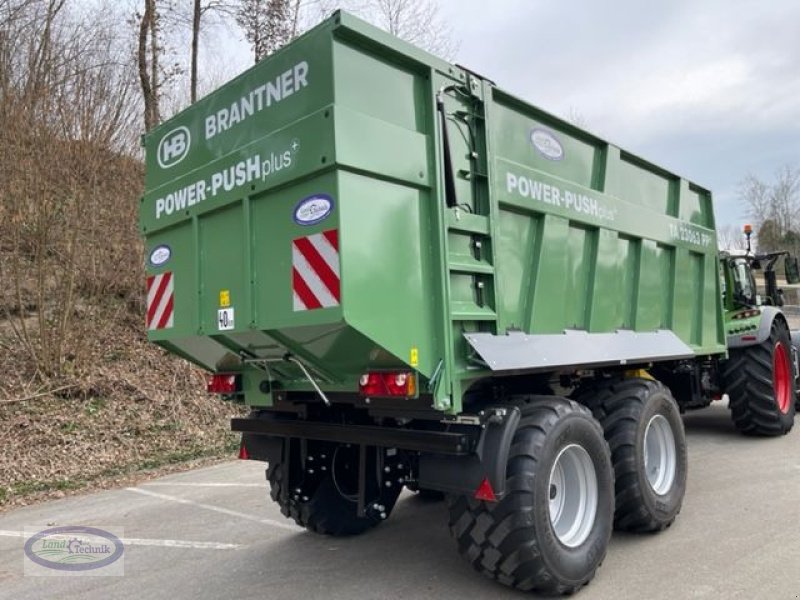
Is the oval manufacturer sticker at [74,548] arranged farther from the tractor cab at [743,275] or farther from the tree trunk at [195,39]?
the tree trunk at [195,39]

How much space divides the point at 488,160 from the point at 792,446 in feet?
18.3

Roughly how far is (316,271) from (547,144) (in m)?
2.12

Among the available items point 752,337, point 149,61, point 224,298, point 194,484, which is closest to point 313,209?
point 224,298

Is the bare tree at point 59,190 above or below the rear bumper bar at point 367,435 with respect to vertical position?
above

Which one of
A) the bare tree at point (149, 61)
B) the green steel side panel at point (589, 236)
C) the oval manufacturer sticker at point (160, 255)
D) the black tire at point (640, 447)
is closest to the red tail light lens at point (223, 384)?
the oval manufacturer sticker at point (160, 255)

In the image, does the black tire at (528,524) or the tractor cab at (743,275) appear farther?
the tractor cab at (743,275)

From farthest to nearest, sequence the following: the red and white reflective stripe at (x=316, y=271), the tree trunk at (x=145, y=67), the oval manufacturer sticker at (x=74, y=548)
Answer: the tree trunk at (x=145, y=67) → the oval manufacturer sticker at (x=74, y=548) → the red and white reflective stripe at (x=316, y=271)

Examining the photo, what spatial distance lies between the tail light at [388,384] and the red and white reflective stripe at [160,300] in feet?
4.97

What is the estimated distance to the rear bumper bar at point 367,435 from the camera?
11.1 feet

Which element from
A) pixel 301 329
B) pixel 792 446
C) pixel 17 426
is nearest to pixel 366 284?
pixel 301 329

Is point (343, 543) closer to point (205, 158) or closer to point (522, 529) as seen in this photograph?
point (522, 529)

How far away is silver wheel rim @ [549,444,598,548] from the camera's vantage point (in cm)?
384

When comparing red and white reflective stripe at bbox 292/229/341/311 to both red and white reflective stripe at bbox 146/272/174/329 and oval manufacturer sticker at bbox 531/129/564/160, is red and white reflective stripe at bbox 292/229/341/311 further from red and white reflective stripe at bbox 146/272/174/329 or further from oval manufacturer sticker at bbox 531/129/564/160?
oval manufacturer sticker at bbox 531/129/564/160

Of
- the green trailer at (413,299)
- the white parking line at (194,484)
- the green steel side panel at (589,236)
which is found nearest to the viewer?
the green trailer at (413,299)
